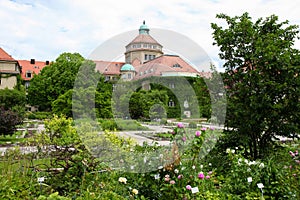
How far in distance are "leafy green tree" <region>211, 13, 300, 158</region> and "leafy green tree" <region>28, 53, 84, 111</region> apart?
25106 mm

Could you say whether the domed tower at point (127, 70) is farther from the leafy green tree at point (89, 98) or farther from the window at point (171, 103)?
the window at point (171, 103)

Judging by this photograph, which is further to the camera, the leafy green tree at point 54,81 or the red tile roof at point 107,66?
the leafy green tree at point 54,81

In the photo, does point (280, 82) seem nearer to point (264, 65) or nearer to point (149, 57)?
point (264, 65)

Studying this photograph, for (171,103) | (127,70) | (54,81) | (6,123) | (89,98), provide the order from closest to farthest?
(6,123) → (127,70) → (89,98) → (171,103) → (54,81)

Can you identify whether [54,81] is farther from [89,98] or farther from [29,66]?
[29,66]

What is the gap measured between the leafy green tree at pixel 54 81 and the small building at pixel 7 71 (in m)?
2.33

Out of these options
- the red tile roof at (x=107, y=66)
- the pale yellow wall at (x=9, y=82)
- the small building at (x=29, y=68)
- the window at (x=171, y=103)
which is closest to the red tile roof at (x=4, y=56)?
the pale yellow wall at (x=9, y=82)

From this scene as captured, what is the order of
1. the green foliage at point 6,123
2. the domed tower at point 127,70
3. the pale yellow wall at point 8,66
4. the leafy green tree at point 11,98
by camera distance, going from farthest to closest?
1. the pale yellow wall at point 8,66
2. the leafy green tree at point 11,98
3. the domed tower at point 127,70
4. the green foliage at point 6,123

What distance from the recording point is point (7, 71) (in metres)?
32.0

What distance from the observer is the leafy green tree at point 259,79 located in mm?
4738

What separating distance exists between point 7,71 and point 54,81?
6400 mm

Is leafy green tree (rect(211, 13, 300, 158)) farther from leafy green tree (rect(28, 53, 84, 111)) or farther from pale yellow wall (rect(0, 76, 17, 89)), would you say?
pale yellow wall (rect(0, 76, 17, 89))

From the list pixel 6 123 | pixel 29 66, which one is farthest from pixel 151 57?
pixel 29 66

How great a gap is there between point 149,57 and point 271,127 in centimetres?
483
